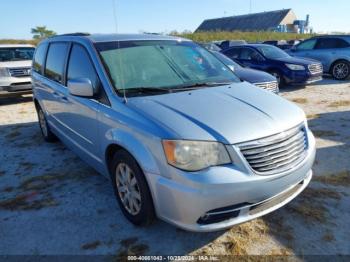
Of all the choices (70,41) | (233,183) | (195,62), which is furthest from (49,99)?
(233,183)

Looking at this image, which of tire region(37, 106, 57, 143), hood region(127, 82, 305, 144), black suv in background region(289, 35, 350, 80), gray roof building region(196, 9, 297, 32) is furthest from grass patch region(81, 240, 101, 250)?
gray roof building region(196, 9, 297, 32)

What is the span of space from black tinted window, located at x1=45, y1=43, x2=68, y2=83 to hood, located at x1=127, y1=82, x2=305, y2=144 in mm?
1854

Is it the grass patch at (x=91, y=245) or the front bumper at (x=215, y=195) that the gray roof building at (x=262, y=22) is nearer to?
the front bumper at (x=215, y=195)

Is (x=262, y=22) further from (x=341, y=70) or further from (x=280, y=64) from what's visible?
(x=280, y=64)

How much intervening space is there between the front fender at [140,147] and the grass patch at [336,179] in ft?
7.76

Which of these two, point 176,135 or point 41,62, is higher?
point 41,62

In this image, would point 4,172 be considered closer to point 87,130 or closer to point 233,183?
point 87,130

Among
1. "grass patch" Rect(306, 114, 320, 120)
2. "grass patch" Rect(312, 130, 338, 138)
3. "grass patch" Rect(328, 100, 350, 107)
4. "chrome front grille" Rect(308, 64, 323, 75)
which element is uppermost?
"chrome front grille" Rect(308, 64, 323, 75)

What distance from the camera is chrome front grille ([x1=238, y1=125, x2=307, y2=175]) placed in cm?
259

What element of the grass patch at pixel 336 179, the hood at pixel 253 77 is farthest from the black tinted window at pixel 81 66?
the hood at pixel 253 77

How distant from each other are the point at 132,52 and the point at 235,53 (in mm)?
8771

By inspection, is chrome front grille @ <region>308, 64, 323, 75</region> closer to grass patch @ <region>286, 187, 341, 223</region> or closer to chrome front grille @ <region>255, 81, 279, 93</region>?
chrome front grille @ <region>255, 81, 279, 93</region>

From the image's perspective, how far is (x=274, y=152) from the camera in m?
2.70

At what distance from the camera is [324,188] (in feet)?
12.5
